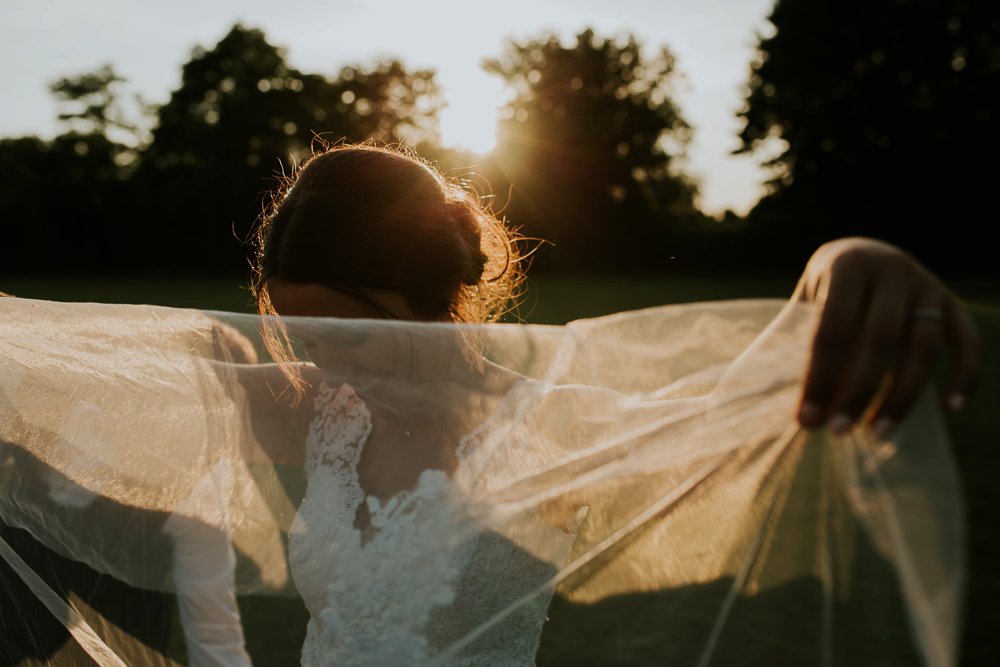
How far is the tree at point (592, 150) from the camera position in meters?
36.3

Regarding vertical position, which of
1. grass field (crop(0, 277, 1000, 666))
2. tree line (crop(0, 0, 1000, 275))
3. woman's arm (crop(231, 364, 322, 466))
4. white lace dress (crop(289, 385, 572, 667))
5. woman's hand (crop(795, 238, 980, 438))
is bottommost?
Result: grass field (crop(0, 277, 1000, 666))

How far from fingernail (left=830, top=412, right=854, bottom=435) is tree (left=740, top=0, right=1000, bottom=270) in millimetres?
33733

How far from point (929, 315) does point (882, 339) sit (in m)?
0.06


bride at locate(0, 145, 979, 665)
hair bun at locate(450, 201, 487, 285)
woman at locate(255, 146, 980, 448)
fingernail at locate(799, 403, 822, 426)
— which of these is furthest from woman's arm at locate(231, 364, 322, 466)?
fingernail at locate(799, 403, 822, 426)

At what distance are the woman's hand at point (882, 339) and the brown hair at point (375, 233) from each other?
1152mm

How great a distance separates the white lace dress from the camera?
1.55 meters

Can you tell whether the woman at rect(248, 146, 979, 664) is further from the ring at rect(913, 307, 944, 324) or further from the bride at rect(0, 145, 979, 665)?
the ring at rect(913, 307, 944, 324)

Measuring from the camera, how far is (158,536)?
5.37ft

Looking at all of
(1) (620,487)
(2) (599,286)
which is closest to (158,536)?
(1) (620,487)

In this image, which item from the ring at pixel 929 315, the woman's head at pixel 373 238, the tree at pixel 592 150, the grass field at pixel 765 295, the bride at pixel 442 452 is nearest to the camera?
the ring at pixel 929 315

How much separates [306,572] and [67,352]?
2.13 feet

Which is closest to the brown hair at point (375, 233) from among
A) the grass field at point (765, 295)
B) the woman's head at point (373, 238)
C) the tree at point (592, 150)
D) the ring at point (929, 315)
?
the woman's head at point (373, 238)

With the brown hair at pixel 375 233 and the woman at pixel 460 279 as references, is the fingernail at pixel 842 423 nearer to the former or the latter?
the woman at pixel 460 279

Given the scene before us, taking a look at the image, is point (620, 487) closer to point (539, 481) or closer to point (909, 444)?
point (539, 481)
